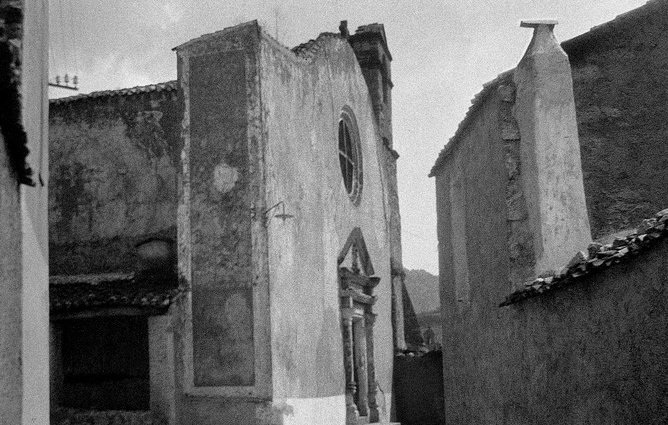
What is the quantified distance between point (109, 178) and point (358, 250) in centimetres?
503

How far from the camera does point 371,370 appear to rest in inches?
674

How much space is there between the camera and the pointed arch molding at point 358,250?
659 inches

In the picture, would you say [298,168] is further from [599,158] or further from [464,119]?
[599,158]

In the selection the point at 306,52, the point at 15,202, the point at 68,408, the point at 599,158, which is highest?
the point at 306,52

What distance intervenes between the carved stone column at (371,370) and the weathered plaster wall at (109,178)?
467cm

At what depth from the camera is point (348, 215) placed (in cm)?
1700

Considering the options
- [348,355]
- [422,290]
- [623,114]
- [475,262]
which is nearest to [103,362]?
[348,355]

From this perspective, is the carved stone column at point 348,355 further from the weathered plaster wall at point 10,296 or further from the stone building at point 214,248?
the weathered plaster wall at point 10,296

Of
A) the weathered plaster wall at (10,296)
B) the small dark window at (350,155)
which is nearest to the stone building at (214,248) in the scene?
the small dark window at (350,155)

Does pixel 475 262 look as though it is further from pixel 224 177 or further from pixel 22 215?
pixel 22 215

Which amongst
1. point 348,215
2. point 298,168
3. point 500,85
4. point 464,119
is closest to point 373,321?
point 348,215

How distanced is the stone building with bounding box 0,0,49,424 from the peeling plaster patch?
6.39 metres

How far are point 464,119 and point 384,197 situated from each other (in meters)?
8.22

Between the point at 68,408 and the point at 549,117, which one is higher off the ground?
the point at 549,117
